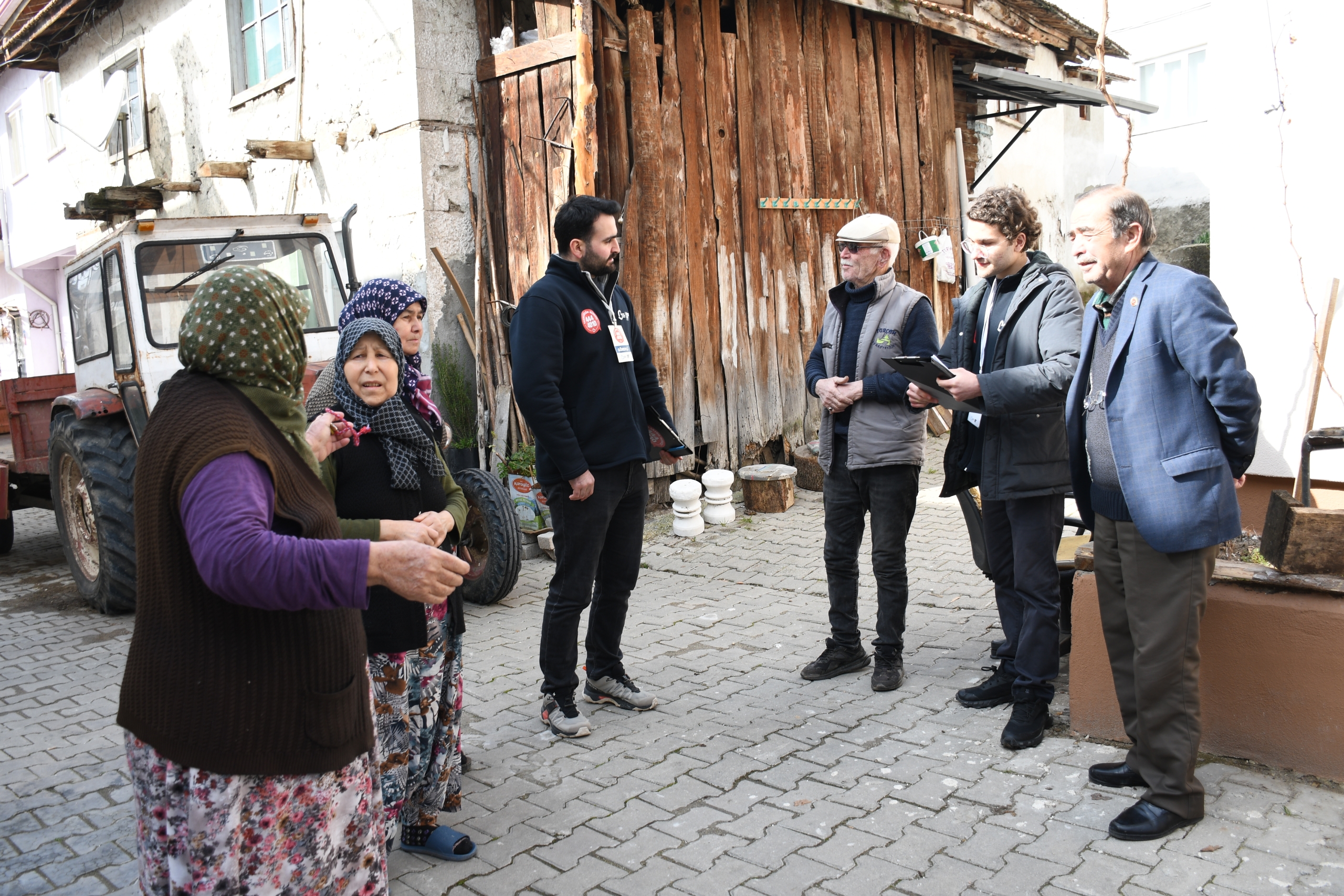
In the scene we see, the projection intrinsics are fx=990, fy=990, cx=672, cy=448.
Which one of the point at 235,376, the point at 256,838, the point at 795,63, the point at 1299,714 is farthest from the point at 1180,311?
the point at 795,63

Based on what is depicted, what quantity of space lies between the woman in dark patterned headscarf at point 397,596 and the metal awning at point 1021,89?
325 inches

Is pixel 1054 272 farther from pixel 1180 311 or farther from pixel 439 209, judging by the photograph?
pixel 439 209

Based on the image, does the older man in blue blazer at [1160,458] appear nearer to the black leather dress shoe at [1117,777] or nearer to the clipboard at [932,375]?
the black leather dress shoe at [1117,777]

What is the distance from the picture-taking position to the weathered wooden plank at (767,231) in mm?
7797

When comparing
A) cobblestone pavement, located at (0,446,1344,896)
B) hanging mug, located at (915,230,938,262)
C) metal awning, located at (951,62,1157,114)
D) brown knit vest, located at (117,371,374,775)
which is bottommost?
cobblestone pavement, located at (0,446,1344,896)

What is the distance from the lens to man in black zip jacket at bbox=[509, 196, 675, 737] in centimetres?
365

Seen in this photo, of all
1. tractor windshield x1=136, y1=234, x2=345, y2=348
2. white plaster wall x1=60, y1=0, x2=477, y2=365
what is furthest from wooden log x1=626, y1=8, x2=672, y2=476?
tractor windshield x1=136, y1=234, x2=345, y2=348

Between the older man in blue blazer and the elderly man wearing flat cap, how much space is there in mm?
1049

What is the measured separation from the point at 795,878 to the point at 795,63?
6927mm

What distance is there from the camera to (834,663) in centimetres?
426

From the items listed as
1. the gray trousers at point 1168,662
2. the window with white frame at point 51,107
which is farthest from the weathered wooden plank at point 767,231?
the window with white frame at point 51,107

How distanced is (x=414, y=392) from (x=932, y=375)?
1.81 meters

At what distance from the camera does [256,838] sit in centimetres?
183

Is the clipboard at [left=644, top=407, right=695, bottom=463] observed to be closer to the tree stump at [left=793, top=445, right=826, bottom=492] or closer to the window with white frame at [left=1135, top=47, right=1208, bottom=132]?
the tree stump at [left=793, top=445, right=826, bottom=492]
